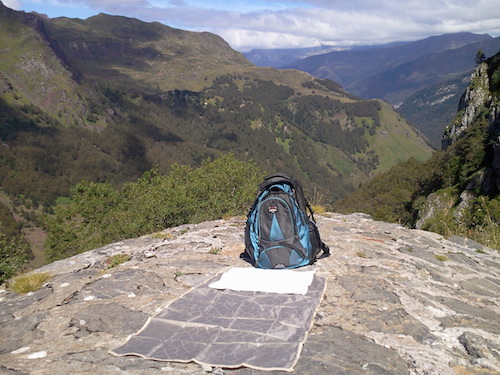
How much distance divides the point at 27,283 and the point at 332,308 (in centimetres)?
506

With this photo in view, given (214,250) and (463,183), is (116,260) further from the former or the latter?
(463,183)

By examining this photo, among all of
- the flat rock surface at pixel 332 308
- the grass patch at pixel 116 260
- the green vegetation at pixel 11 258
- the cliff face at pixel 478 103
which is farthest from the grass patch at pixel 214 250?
the cliff face at pixel 478 103

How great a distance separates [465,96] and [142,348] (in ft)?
327

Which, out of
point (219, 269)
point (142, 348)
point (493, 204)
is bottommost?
point (493, 204)

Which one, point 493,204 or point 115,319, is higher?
point 115,319

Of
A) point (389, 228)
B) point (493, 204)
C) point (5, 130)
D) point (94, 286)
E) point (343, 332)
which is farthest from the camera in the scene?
point (5, 130)

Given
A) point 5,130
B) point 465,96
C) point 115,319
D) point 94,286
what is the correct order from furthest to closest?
point 5,130, point 465,96, point 94,286, point 115,319

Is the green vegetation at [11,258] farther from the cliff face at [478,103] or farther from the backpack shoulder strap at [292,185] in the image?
the cliff face at [478,103]

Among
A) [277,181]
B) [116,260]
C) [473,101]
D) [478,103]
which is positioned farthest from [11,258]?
[473,101]

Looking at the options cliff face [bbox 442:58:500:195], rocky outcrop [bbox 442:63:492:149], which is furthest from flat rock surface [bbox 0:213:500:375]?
rocky outcrop [bbox 442:63:492:149]

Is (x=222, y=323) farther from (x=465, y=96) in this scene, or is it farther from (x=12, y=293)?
(x=465, y=96)

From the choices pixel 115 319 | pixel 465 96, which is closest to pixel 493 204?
pixel 115 319

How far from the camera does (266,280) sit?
598cm

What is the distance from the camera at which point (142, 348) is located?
3.89 meters
